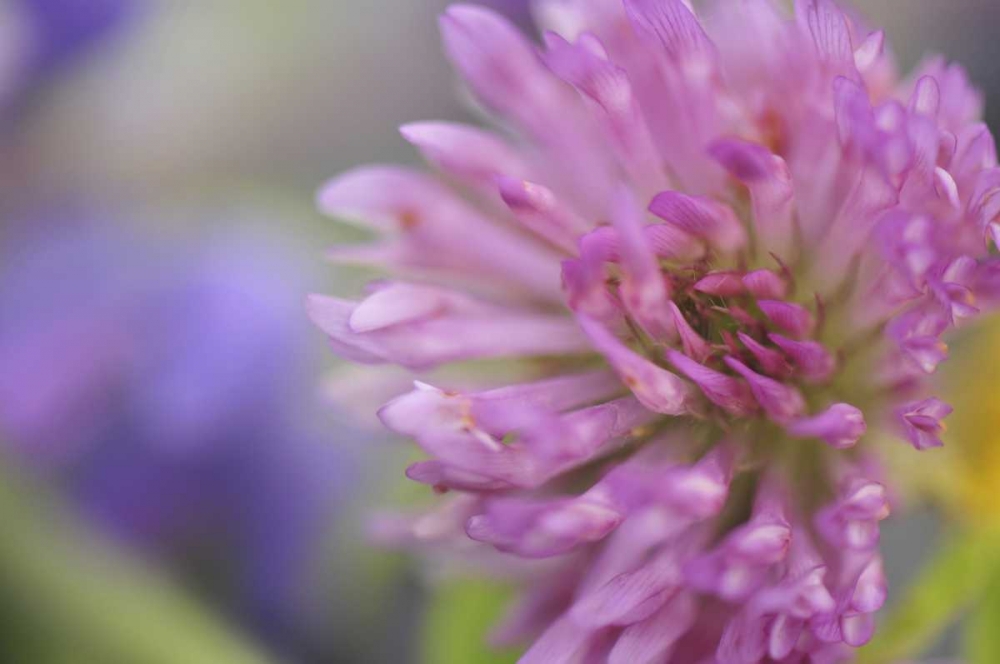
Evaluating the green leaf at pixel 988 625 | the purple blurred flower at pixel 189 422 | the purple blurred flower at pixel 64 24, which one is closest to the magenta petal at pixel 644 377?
the green leaf at pixel 988 625

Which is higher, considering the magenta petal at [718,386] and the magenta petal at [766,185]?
the magenta petal at [766,185]

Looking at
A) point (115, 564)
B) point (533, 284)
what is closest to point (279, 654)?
point (115, 564)

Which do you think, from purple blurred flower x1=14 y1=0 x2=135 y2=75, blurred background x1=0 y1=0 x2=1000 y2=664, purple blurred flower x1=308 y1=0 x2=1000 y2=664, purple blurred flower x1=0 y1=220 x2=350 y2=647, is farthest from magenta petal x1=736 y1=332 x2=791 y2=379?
purple blurred flower x1=14 y1=0 x2=135 y2=75

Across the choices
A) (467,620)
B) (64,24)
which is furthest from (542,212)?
(64,24)

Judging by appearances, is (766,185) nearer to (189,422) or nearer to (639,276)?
(639,276)

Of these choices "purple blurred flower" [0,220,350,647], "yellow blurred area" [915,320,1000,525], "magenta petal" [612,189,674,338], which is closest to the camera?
"magenta petal" [612,189,674,338]

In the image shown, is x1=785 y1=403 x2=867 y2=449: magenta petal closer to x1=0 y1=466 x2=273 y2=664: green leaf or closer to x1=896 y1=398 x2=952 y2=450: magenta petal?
x1=896 y1=398 x2=952 y2=450: magenta petal

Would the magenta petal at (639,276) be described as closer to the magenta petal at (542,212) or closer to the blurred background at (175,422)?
the magenta petal at (542,212)

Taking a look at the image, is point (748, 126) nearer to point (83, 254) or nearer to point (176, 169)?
point (83, 254)
